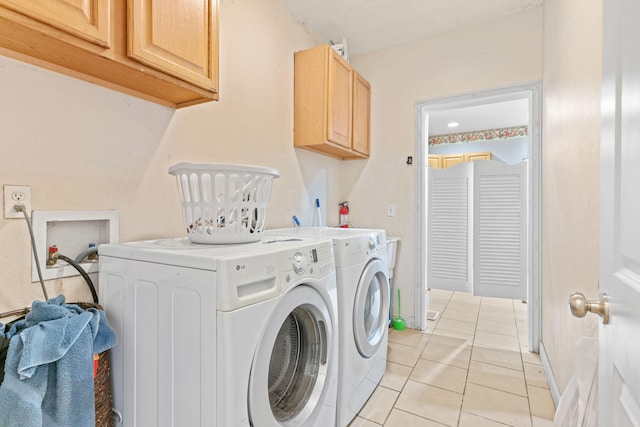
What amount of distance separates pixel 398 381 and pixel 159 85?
6.83ft

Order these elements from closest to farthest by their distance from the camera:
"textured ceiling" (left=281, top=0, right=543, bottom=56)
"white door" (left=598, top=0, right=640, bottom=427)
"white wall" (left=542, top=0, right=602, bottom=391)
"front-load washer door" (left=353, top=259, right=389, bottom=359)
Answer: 1. "white door" (left=598, top=0, right=640, bottom=427)
2. "white wall" (left=542, top=0, right=602, bottom=391)
3. "front-load washer door" (left=353, top=259, right=389, bottom=359)
4. "textured ceiling" (left=281, top=0, right=543, bottom=56)

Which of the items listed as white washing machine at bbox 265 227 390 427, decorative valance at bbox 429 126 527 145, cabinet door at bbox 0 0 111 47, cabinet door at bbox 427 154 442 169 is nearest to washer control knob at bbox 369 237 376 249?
white washing machine at bbox 265 227 390 427

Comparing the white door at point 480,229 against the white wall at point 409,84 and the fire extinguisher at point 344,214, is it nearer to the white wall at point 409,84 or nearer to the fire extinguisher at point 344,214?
the white wall at point 409,84

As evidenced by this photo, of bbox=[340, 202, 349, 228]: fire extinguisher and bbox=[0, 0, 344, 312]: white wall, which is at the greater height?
bbox=[0, 0, 344, 312]: white wall

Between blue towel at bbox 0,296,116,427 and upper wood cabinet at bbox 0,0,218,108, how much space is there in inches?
31.3

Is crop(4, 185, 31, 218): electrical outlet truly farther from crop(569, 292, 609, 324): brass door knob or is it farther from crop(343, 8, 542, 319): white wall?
crop(343, 8, 542, 319): white wall

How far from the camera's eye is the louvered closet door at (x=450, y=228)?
13.1 feet

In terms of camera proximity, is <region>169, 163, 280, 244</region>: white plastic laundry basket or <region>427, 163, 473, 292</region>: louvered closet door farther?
<region>427, 163, 473, 292</region>: louvered closet door

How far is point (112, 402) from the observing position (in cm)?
115

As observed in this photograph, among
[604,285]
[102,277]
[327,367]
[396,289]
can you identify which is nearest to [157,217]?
[102,277]

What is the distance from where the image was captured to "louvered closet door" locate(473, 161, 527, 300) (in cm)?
363

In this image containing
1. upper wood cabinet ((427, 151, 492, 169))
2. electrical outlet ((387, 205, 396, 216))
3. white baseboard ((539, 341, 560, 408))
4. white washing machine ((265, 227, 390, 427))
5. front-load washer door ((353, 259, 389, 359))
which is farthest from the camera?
upper wood cabinet ((427, 151, 492, 169))

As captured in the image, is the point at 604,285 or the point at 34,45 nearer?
the point at 604,285

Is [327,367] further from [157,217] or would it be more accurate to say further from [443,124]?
[443,124]
